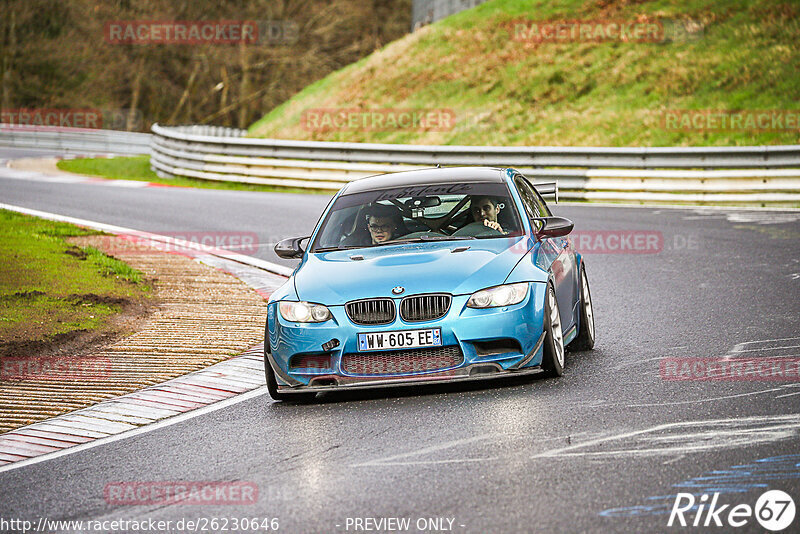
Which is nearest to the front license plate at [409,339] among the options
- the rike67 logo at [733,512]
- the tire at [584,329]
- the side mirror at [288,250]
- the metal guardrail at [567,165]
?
the side mirror at [288,250]

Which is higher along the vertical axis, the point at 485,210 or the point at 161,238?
the point at 485,210

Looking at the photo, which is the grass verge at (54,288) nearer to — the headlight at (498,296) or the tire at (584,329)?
the headlight at (498,296)

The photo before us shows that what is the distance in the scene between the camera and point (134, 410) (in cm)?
770

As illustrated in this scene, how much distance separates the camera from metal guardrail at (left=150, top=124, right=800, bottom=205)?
20.6 metres

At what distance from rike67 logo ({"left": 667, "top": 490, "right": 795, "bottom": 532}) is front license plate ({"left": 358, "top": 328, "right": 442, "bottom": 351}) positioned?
8.28ft

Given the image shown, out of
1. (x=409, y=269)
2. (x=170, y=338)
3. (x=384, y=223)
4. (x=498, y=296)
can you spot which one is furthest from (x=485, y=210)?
(x=170, y=338)

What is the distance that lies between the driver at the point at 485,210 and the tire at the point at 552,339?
38.7 inches

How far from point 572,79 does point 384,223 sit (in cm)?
2794

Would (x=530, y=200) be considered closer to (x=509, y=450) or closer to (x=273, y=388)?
(x=273, y=388)

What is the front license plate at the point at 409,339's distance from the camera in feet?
23.6

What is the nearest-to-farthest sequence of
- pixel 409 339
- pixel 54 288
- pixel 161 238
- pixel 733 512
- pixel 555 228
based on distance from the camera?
1. pixel 733 512
2. pixel 409 339
3. pixel 555 228
4. pixel 54 288
5. pixel 161 238

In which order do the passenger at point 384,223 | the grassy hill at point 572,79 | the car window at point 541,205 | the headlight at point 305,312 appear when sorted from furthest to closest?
the grassy hill at point 572,79
the car window at point 541,205
the passenger at point 384,223
the headlight at point 305,312

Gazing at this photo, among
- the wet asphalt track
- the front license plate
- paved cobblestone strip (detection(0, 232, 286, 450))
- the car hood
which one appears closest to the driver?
the car hood

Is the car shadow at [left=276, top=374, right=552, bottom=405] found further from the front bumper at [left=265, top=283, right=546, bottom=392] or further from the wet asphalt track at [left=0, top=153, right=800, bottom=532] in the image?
the front bumper at [left=265, top=283, right=546, bottom=392]
